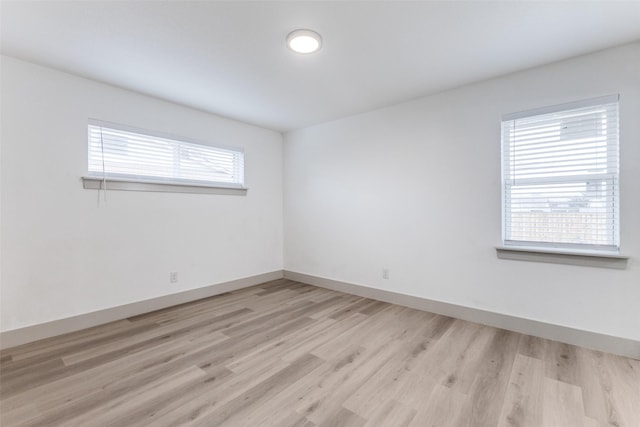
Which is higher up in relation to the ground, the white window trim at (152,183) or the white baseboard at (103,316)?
Result: the white window trim at (152,183)

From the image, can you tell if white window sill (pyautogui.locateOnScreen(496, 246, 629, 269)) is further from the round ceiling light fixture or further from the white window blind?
the white window blind

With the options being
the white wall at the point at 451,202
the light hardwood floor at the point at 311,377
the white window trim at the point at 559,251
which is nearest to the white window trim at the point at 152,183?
the white wall at the point at 451,202

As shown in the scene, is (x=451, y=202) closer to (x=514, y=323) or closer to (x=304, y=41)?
(x=514, y=323)

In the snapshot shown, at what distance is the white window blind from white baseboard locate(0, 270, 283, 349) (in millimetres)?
1378

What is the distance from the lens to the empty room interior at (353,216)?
174cm

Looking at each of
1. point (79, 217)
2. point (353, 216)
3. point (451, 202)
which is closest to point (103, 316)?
point (79, 217)

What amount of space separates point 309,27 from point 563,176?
8.04 feet

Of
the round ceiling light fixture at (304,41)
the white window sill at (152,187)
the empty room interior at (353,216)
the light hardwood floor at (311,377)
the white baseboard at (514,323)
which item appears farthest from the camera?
the white window sill at (152,187)

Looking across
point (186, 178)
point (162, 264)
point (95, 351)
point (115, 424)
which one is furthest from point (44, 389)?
point (186, 178)

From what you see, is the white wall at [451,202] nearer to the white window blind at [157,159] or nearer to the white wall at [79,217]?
the white window blind at [157,159]

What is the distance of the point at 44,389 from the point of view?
176cm

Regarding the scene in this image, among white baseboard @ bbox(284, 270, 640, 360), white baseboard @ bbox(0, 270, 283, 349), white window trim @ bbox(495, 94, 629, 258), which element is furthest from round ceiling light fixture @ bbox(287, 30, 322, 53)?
white baseboard @ bbox(0, 270, 283, 349)

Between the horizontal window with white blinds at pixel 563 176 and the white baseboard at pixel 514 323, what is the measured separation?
2.33 feet

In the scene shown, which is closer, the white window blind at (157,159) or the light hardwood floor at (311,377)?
the light hardwood floor at (311,377)
